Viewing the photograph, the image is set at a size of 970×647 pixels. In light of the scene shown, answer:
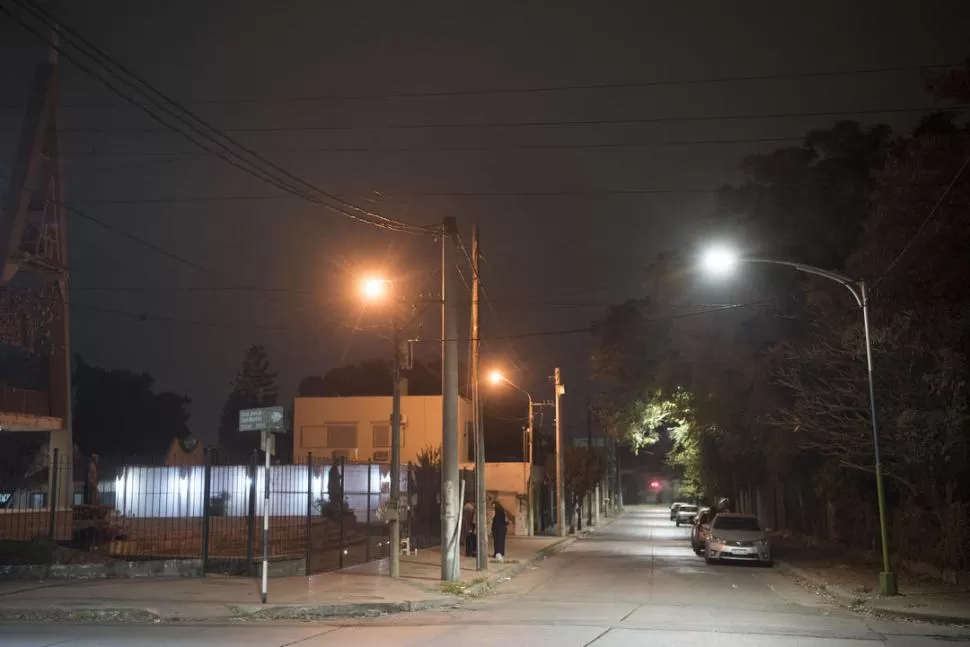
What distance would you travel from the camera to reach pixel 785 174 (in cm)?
2934

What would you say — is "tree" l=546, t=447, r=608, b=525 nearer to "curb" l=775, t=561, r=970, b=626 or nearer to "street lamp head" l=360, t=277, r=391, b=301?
"curb" l=775, t=561, r=970, b=626

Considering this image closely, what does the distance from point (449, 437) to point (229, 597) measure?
606 cm

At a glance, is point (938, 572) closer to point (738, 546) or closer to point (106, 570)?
point (738, 546)

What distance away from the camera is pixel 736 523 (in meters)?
29.5

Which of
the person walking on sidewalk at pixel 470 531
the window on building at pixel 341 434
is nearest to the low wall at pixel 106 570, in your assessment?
the person walking on sidewalk at pixel 470 531

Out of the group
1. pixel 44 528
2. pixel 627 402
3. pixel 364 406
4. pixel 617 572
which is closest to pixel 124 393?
pixel 364 406

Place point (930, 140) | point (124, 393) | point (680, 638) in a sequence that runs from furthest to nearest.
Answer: point (124, 393), point (930, 140), point (680, 638)

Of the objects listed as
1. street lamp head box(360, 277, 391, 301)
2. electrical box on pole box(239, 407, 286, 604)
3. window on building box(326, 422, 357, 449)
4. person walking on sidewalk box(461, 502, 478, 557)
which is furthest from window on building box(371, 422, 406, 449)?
electrical box on pole box(239, 407, 286, 604)

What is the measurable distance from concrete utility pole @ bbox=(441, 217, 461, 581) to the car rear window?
1193 cm

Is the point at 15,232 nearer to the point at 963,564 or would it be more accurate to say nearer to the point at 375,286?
the point at 375,286

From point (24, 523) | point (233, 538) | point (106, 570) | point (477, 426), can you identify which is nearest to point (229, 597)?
point (106, 570)

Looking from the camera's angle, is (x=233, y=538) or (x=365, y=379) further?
(x=365, y=379)

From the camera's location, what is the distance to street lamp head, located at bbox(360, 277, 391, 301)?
20.4m

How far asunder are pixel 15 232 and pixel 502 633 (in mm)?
21687
